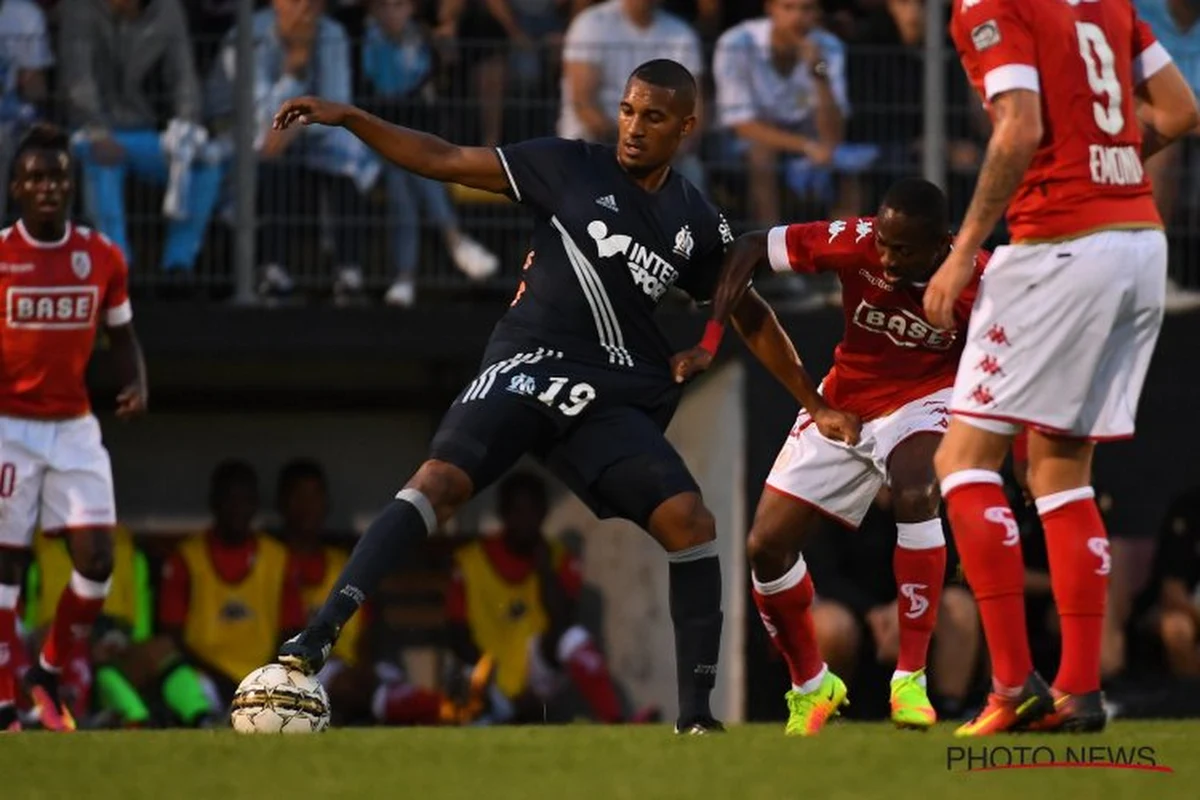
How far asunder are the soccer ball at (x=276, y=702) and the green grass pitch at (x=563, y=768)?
0.11 metres

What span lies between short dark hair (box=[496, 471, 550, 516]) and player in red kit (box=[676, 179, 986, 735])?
18.6 ft

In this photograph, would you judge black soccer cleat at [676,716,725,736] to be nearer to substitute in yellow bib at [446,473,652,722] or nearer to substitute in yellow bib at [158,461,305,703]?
substitute in yellow bib at [446,473,652,722]

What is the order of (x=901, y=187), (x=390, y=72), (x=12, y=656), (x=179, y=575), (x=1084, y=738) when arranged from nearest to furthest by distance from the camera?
(x=1084, y=738), (x=901, y=187), (x=12, y=656), (x=390, y=72), (x=179, y=575)

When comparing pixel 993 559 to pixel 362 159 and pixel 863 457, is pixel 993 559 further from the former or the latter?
pixel 362 159

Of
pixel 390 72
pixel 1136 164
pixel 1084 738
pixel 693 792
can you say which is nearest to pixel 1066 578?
pixel 1084 738

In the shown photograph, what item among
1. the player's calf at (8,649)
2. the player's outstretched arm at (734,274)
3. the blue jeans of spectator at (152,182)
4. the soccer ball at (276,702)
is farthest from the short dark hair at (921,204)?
the blue jeans of spectator at (152,182)

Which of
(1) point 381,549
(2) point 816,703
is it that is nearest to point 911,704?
(2) point 816,703

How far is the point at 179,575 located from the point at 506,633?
6.17 ft

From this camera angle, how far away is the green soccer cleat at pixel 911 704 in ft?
27.6

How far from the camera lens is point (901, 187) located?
8234 mm

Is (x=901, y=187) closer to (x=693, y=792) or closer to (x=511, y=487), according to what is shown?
(x=693, y=792)

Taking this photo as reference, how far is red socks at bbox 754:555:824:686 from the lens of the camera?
8.80 m

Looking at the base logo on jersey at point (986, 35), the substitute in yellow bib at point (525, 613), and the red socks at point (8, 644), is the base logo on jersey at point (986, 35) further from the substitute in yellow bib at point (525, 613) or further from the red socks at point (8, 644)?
the substitute in yellow bib at point (525, 613)

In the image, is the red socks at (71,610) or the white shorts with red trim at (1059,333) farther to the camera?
the red socks at (71,610)
